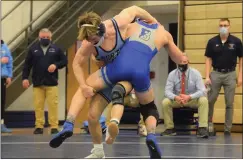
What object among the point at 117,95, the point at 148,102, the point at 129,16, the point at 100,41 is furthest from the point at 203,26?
the point at 117,95

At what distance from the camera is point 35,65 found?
9.02m

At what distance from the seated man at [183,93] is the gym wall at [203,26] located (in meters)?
1.50

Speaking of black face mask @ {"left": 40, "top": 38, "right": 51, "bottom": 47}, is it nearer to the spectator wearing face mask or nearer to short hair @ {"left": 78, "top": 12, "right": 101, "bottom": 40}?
the spectator wearing face mask

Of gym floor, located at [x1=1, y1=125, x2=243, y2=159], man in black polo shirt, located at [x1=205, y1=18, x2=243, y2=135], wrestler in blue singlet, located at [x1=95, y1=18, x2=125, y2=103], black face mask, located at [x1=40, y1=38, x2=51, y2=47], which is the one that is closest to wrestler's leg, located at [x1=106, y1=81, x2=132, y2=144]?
wrestler in blue singlet, located at [x1=95, y1=18, x2=125, y2=103]

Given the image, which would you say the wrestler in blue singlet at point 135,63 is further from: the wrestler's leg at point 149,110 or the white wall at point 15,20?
the white wall at point 15,20

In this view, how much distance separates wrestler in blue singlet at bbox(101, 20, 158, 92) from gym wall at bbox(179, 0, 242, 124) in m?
5.20

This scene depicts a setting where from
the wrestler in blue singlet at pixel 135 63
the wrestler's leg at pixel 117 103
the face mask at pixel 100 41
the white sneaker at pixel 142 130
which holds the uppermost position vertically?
the face mask at pixel 100 41

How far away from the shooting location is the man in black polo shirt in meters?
8.71

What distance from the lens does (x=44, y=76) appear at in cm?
882

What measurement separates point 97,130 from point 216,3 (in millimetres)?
5665

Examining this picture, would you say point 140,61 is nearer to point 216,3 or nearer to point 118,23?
point 118,23

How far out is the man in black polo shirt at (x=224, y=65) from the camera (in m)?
8.71

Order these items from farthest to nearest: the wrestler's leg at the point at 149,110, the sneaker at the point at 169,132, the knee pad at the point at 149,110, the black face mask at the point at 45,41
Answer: the black face mask at the point at 45,41, the sneaker at the point at 169,132, the knee pad at the point at 149,110, the wrestler's leg at the point at 149,110

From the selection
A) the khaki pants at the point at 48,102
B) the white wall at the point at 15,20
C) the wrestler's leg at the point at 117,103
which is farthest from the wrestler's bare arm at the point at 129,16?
the white wall at the point at 15,20
